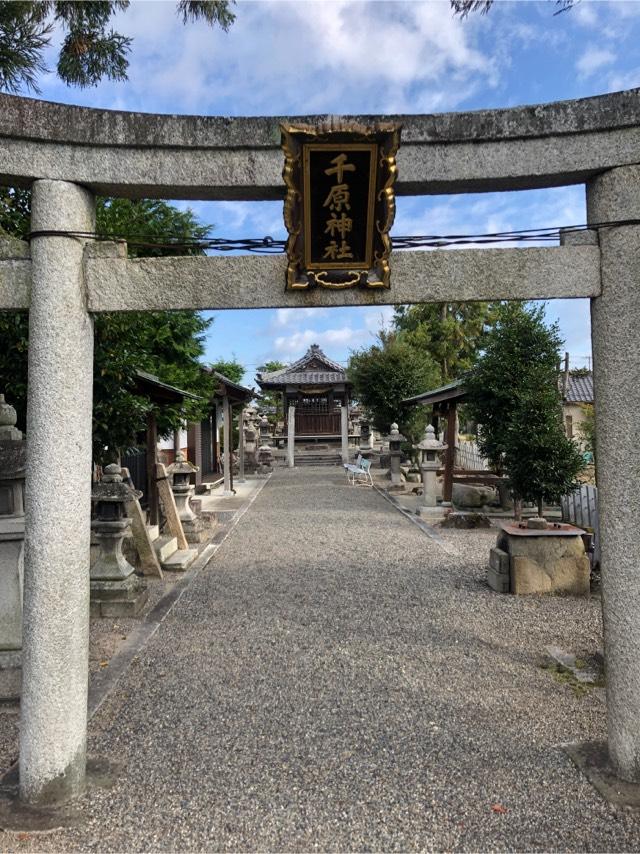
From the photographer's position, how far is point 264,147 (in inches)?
129

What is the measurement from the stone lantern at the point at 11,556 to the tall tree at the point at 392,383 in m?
20.1

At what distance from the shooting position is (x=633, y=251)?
3152 mm

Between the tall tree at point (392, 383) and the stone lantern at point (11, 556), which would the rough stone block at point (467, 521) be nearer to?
the stone lantern at point (11, 556)

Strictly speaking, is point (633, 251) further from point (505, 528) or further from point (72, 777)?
point (505, 528)

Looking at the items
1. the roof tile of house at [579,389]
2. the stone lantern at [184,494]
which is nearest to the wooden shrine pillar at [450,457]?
the stone lantern at [184,494]

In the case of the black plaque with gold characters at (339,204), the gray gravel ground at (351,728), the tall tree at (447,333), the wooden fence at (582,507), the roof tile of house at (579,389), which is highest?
the tall tree at (447,333)

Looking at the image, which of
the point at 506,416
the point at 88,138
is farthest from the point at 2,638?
the point at 506,416

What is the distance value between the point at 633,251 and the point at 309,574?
20.1 feet

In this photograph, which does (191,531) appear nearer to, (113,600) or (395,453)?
(113,600)

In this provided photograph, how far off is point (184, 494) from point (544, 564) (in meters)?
6.23

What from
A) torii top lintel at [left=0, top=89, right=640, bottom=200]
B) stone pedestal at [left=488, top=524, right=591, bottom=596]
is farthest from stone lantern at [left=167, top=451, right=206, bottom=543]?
torii top lintel at [left=0, top=89, right=640, bottom=200]

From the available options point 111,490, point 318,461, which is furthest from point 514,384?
point 318,461

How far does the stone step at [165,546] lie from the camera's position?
8.57 metres

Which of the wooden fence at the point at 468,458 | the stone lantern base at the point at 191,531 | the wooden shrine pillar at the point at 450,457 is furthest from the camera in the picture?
the wooden fence at the point at 468,458
